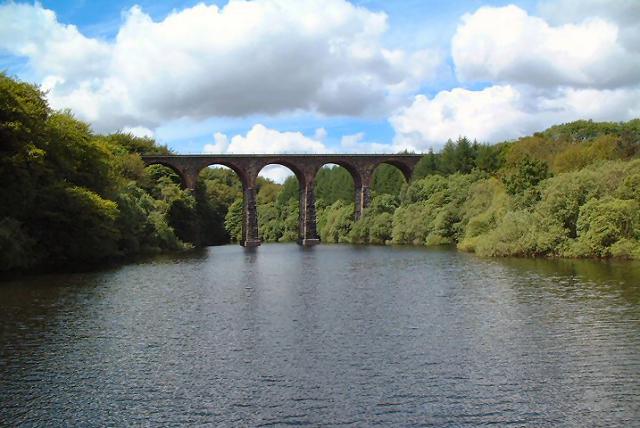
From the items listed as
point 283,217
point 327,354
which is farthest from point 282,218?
point 327,354

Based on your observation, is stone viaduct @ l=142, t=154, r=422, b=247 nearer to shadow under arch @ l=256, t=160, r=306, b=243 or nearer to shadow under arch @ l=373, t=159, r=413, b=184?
shadow under arch @ l=373, t=159, r=413, b=184

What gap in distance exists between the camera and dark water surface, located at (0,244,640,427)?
9688mm

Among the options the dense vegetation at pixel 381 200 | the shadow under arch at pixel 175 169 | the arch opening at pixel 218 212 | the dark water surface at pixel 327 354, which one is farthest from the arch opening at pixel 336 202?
the dark water surface at pixel 327 354

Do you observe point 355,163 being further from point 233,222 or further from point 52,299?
point 52,299

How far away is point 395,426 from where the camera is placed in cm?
898

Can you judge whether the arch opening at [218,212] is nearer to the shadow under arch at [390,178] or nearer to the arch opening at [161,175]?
the arch opening at [161,175]

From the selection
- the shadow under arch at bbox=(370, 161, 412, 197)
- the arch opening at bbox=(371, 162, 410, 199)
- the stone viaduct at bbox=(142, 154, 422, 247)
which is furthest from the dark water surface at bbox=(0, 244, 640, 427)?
the arch opening at bbox=(371, 162, 410, 199)

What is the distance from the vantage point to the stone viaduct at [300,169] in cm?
6500

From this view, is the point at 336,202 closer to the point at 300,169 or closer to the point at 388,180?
the point at 388,180

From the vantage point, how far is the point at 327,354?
13.1m

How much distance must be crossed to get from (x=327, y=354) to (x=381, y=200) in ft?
183

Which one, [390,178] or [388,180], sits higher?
[390,178]

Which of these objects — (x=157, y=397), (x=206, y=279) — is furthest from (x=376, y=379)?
(x=206, y=279)

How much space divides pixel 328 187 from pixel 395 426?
82.0 meters
